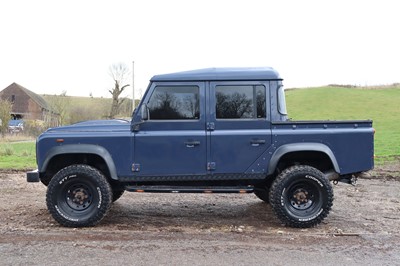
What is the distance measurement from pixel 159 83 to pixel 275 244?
9.21ft

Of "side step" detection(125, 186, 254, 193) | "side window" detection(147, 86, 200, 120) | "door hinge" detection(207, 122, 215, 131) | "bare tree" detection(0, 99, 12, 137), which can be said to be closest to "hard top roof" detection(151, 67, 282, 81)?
"side window" detection(147, 86, 200, 120)

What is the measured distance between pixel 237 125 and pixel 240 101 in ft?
1.24

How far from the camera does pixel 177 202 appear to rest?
7.89 meters

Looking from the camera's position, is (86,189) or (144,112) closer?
(144,112)

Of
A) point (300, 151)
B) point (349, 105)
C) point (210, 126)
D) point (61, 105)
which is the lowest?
point (300, 151)

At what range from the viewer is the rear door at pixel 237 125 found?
232 inches

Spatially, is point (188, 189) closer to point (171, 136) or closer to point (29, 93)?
point (171, 136)

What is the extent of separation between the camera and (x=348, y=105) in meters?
49.0

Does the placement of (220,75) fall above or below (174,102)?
above

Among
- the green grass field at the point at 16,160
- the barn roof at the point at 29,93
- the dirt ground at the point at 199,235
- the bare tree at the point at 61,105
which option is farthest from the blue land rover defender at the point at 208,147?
the barn roof at the point at 29,93

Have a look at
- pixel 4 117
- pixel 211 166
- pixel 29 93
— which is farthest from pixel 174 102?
pixel 29 93

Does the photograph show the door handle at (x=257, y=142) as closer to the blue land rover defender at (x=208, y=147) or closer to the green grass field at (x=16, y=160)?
the blue land rover defender at (x=208, y=147)

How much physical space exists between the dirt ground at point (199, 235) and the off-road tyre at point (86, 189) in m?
0.19

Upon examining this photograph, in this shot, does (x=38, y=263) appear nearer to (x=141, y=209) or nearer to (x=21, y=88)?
(x=141, y=209)
